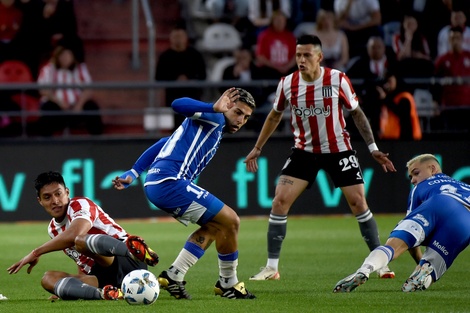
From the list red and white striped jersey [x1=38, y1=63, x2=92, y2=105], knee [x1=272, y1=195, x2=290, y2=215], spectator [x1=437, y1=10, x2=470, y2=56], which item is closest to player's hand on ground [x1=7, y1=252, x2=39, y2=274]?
knee [x1=272, y1=195, x2=290, y2=215]

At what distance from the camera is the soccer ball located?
7.70 m

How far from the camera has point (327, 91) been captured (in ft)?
32.8

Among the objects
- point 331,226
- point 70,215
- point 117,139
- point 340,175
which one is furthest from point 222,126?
point 117,139

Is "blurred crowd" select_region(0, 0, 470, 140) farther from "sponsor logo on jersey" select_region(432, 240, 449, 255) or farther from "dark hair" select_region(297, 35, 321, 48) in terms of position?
"sponsor logo on jersey" select_region(432, 240, 449, 255)

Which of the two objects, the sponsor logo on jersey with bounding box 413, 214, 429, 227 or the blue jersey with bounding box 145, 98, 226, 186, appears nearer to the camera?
the blue jersey with bounding box 145, 98, 226, 186

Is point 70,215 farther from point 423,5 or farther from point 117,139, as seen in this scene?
point 423,5

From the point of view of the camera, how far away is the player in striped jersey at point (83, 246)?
25.8 feet

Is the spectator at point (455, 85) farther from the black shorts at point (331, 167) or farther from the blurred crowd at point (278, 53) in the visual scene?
the black shorts at point (331, 167)

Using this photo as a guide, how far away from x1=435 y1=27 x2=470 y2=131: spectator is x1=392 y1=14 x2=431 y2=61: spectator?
0.34m

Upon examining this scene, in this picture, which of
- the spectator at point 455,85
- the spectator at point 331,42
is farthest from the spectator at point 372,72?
the spectator at point 455,85

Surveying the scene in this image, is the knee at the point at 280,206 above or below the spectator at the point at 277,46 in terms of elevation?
below

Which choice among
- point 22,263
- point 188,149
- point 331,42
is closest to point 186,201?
point 188,149

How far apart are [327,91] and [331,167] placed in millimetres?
731

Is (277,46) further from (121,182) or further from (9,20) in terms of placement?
(121,182)
